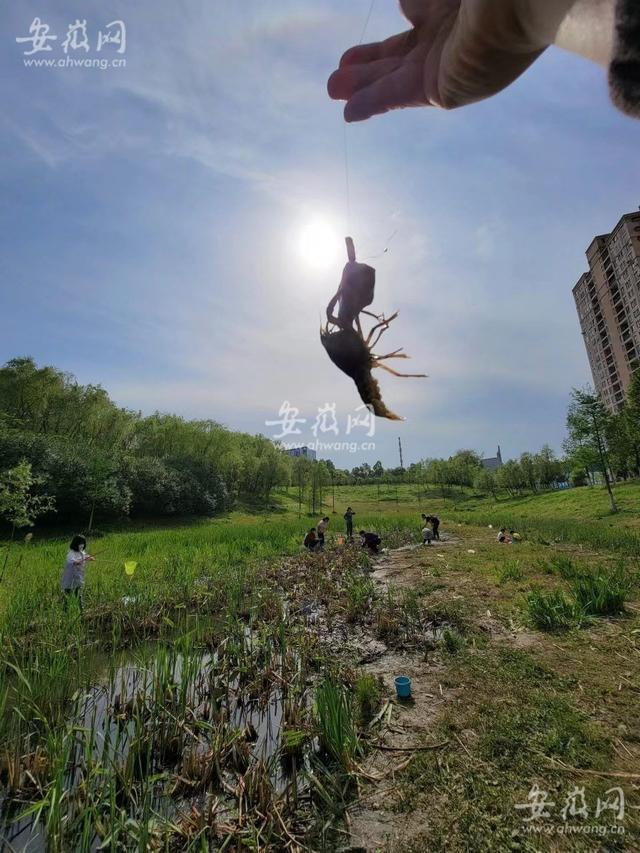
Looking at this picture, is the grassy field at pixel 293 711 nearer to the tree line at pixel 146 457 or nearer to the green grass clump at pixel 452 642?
the green grass clump at pixel 452 642

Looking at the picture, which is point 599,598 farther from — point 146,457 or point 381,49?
point 146,457

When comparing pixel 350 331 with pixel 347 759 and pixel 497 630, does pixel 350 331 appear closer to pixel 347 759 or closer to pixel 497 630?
pixel 347 759

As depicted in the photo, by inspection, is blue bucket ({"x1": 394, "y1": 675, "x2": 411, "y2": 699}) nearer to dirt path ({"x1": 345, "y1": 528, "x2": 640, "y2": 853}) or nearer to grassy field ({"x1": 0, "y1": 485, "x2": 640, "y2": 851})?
dirt path ({"x1": 345, "y1": 528, "x2": 640, "y2": 853})

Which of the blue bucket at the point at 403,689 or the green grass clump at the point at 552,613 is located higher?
the green grass clump at the point at 552,613

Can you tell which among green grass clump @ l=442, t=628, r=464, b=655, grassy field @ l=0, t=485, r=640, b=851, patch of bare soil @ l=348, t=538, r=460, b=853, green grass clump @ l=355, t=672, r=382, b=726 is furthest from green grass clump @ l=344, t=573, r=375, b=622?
green grass clump @ l=355, t=672, r=382, b=726

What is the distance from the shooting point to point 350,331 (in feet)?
10.0

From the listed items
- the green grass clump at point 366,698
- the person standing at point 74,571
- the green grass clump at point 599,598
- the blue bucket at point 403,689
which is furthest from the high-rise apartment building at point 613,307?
the person standing at point 74,571

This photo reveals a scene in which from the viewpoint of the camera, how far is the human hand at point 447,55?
784 mm

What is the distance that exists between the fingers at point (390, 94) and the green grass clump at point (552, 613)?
739 centimetres

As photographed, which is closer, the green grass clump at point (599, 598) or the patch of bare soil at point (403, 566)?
the green grass clump at point (599, 598)

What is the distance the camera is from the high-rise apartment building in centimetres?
5534

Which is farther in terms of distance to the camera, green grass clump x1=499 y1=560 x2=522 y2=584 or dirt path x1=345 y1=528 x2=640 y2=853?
green grass clump x1=499 y1=560 x2=522 y2=584

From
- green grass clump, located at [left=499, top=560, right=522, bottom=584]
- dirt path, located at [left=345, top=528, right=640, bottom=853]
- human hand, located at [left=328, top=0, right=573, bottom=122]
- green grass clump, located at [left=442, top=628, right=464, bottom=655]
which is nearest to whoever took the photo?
human hand, located at [left=328, top=0, right=573, bottom=122]

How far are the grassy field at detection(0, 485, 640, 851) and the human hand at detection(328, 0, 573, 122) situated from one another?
401cm
